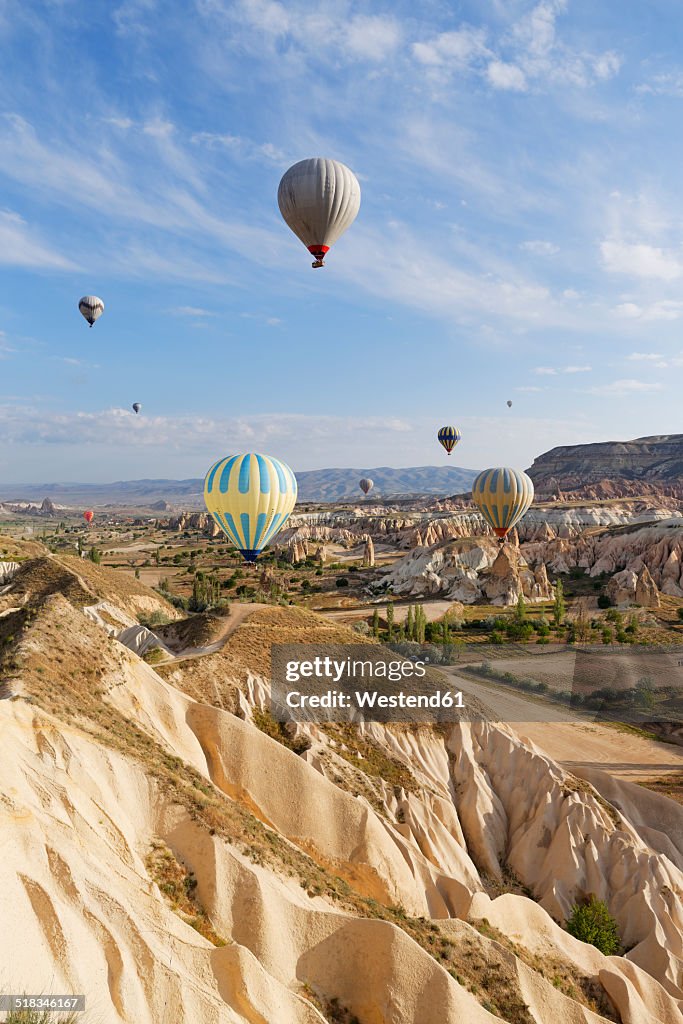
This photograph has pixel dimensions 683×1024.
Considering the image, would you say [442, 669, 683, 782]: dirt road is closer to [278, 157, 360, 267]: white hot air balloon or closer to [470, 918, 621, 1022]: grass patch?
[470, 918, 621, 1022]: grass patch

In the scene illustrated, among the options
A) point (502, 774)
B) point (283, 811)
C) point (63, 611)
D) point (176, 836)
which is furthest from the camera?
point (502, 774)

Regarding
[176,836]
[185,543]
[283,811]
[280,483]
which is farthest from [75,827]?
[185,543]

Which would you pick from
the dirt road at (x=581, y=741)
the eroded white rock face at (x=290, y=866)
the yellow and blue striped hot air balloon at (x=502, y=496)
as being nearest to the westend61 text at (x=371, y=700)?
the eroded white rock face at (x=290, y=866)

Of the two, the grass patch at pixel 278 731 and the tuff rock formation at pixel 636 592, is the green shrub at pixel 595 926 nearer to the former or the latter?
the grass patch at pixel 278 731

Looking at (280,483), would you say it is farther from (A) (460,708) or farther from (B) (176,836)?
(B) (176,836)

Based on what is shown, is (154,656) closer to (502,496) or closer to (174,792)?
(174,792)

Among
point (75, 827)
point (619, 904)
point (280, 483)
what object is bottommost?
point (619, 904)

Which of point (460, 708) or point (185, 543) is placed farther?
point (185, 543)
